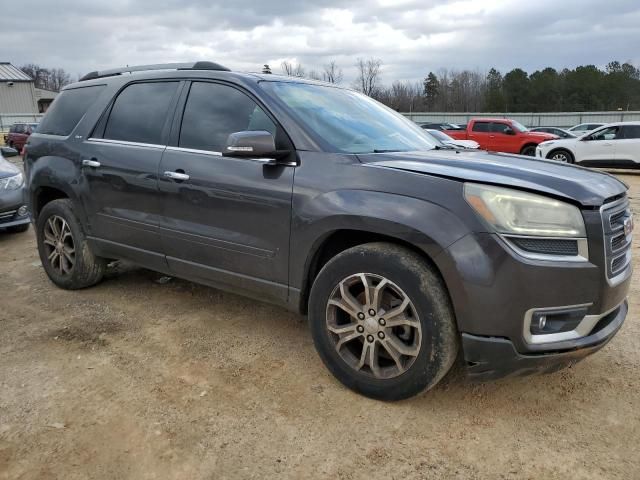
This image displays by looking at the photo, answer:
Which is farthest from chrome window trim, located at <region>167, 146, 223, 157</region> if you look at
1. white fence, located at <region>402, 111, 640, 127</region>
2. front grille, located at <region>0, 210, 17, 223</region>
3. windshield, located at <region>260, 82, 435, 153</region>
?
white fence, located at <region>402, 111, 640, 127</region>

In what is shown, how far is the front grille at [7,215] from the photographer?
686cm

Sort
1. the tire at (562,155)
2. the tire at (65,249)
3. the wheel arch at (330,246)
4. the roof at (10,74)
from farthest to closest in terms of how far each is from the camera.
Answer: the roof at (10,74), the tire at (562,155), the tire at (65,249), the wheel arch at (330,246)

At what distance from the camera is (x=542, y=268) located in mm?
2297

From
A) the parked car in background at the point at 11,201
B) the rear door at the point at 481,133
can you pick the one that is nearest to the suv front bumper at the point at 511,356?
the parked car in background at the point at 11,201

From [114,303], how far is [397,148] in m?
2.64

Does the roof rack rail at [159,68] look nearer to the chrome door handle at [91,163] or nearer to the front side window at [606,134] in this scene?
the chrome door handle at [91,163]

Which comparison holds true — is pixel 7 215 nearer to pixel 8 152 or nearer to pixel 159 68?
pixel 8 152

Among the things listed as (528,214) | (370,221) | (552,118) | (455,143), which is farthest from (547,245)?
(552,118)

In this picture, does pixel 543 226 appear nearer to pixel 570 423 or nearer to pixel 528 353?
pixel 528 353

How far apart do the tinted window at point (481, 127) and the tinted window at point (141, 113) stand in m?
17.7

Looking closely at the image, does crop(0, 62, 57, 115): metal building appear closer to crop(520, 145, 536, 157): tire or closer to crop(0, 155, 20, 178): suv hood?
crop(520, 145, 536, 157): tire

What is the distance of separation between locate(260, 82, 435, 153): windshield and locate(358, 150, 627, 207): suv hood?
22 centimetres

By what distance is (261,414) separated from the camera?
2.69 m

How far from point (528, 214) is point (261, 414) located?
5.37ft
